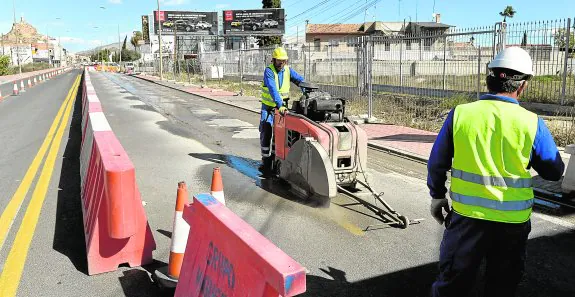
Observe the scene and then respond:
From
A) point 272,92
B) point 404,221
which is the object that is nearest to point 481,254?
point 404,221

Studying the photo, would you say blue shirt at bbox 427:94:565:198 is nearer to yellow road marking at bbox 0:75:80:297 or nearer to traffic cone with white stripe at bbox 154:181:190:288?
traffic cone with white stripe at bbox 154:181:190:288

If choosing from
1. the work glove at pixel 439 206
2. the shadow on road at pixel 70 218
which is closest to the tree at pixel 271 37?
the shadow on road at pixel 70 218

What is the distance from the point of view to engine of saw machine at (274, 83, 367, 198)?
5574 millimetres

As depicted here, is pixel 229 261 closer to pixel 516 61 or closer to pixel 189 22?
pixel 516 61

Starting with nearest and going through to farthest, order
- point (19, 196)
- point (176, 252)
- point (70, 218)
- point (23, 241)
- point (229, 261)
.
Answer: point (229, 261), point (176, 252), point (23, 241), point (70, 218), point (19, 196)

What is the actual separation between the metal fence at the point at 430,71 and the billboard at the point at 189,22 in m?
59.4

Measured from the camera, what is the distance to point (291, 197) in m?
6.38

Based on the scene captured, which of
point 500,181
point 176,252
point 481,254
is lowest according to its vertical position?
point 176,252

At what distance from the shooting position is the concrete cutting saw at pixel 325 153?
551 cm

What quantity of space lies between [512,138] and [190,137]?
9.73m

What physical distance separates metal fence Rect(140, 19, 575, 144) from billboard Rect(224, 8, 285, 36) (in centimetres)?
5128

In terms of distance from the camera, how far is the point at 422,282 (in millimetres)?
4004

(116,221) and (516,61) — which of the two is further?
(116,221)

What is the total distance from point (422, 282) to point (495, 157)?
5.64ft
